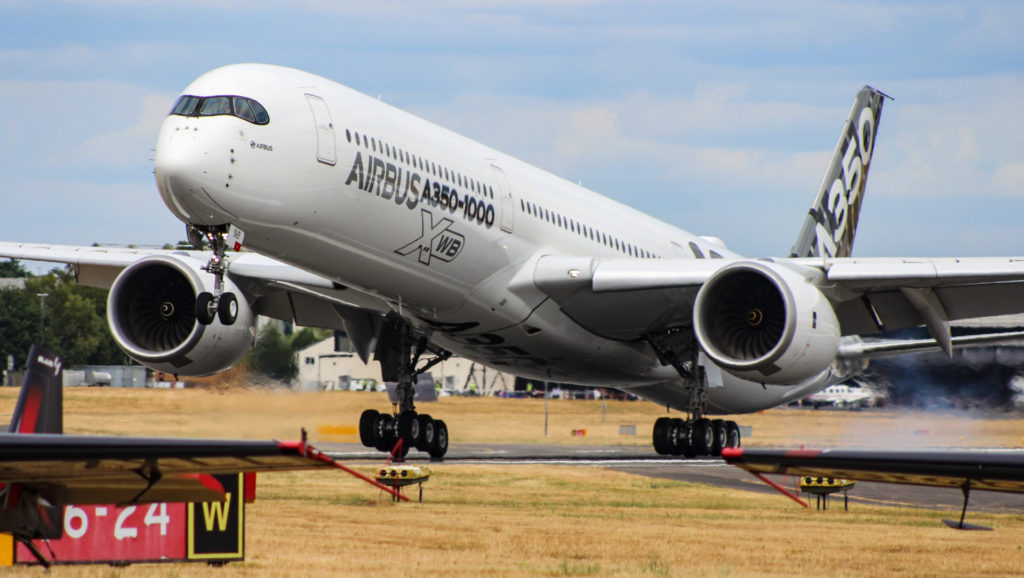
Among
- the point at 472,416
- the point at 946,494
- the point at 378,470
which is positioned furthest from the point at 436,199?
the point at 472,416

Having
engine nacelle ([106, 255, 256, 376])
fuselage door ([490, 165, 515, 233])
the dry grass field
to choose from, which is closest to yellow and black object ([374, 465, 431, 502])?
the dry grass field

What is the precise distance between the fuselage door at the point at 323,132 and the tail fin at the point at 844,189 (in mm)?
17489

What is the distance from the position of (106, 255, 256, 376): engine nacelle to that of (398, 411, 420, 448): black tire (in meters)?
3.43

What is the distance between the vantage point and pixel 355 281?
20.3 meters

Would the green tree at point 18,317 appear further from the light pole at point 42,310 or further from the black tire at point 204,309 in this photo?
the black tire at point 204,309

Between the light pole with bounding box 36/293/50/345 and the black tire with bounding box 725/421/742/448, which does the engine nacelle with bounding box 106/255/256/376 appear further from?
the light pole with bounding box 36/293/50/345

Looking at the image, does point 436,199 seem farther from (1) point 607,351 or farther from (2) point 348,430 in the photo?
(2) point 348,430

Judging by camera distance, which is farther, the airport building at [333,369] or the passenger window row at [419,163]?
the airport building at [333,369]

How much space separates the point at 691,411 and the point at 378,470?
32.6ft

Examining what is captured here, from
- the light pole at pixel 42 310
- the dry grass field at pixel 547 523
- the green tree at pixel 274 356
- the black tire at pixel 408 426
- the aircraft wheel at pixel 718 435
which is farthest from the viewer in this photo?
the light pole at pixel 42 310

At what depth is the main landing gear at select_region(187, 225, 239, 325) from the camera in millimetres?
17328

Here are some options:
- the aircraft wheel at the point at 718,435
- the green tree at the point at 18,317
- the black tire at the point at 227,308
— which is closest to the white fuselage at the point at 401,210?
the black tire at the point at 227,308

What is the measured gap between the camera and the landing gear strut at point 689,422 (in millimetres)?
25484

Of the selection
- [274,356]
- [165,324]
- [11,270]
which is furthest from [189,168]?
[11,270]
